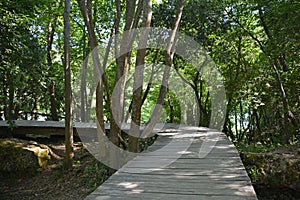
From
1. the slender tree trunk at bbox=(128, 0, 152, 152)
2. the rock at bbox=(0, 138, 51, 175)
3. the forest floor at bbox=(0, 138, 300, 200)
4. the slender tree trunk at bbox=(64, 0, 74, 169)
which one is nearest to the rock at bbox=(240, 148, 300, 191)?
the forest floor at bbox=(0, 138, 300, 200)

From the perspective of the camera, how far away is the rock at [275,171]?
17.2 feet

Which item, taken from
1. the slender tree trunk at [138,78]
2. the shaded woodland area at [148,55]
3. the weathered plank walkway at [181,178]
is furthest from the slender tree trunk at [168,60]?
the weathered plank walkway at [181,178]

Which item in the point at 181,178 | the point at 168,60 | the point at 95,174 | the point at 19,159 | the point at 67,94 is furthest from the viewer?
the point at 19,159

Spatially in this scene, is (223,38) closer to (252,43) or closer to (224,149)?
(252,43)

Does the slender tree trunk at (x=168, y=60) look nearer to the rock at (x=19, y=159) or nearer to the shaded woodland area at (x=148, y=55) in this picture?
the shaded woodland area at (x=148, y=55)

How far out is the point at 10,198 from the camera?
6.14 m

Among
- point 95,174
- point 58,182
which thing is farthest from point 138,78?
point 58,182

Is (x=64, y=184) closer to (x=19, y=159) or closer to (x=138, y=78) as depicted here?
(x=19, y=159)

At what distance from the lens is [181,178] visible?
335 cm

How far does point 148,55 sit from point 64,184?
7.34 meters

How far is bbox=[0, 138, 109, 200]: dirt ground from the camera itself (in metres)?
5.86

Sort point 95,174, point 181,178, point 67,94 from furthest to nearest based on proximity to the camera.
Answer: point 67,94, point 95,174, point 181,178

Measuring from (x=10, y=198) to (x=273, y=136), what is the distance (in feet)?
31.6

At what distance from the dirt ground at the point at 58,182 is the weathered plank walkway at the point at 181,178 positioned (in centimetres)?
178
